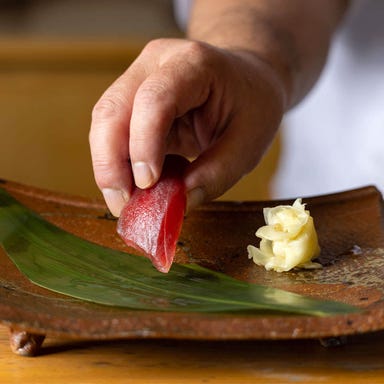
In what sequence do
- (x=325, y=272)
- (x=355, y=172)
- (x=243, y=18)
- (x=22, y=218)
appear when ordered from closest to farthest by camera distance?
(x=325, y=272) → (x=22, y=218) → (x=243, y=18) → (x=355, y=172)

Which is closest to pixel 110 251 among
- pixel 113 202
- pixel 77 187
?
pixel 113 202

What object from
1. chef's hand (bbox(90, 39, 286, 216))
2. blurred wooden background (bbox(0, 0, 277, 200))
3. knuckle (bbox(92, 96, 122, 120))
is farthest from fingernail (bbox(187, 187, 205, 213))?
blurred wooden background (bbox(0, 0, 277, 200))

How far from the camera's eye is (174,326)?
2.39 ft

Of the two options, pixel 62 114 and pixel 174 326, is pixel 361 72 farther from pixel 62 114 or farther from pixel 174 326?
pixel 62 114

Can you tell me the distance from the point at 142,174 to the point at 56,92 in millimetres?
2271

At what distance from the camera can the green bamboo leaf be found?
806 millimetres

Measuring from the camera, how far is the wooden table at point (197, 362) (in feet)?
2.55

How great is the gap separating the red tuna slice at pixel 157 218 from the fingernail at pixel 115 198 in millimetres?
10

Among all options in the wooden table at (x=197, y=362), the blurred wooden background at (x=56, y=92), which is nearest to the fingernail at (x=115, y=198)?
the wooden table at (x=197, y=362)

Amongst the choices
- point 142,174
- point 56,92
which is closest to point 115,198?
point 142,174

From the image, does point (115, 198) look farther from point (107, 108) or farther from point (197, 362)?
point (197, 362)

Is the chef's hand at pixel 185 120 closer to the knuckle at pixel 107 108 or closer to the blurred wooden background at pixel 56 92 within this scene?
the knuckle at pixel 107 108

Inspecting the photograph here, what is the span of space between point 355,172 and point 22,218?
2.88ft

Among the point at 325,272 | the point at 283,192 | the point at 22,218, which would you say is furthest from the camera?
the point at 283,192
